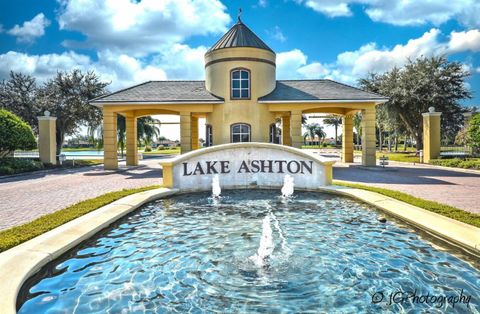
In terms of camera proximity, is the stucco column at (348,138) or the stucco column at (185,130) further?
the stucco column at (348,138)

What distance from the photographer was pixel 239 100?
928 inches

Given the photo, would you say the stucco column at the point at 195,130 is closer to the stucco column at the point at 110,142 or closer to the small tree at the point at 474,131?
the stucco column at the point at 110,142

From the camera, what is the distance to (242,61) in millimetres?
23250

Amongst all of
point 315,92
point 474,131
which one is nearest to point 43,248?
point 315,92

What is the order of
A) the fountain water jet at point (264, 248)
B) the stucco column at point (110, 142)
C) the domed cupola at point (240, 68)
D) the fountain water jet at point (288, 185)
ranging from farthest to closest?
the stucco column at point (110, 142)
the domed cupola at point (240, 68)
the fountain water jet at point (288, 185)
the fountain water jet at point (264, 248)

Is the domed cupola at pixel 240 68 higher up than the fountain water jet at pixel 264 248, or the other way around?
the domed cupola at pixel 240 68

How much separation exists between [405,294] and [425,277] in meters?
0.75

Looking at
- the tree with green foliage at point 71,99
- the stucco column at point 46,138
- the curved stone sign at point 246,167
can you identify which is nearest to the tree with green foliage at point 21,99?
the tree with green foliage at point 71,99

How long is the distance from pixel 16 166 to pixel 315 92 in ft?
70.6

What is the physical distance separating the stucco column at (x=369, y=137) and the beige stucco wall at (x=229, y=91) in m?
7.12

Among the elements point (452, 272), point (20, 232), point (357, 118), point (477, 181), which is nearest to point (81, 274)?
point (20, 232)

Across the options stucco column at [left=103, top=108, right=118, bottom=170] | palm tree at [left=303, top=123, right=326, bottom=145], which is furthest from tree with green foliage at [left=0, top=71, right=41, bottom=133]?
palm tree at [left=303, top=123, right=326, bottom=145]

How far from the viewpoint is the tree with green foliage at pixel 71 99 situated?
33406mm

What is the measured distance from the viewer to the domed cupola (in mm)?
23266
